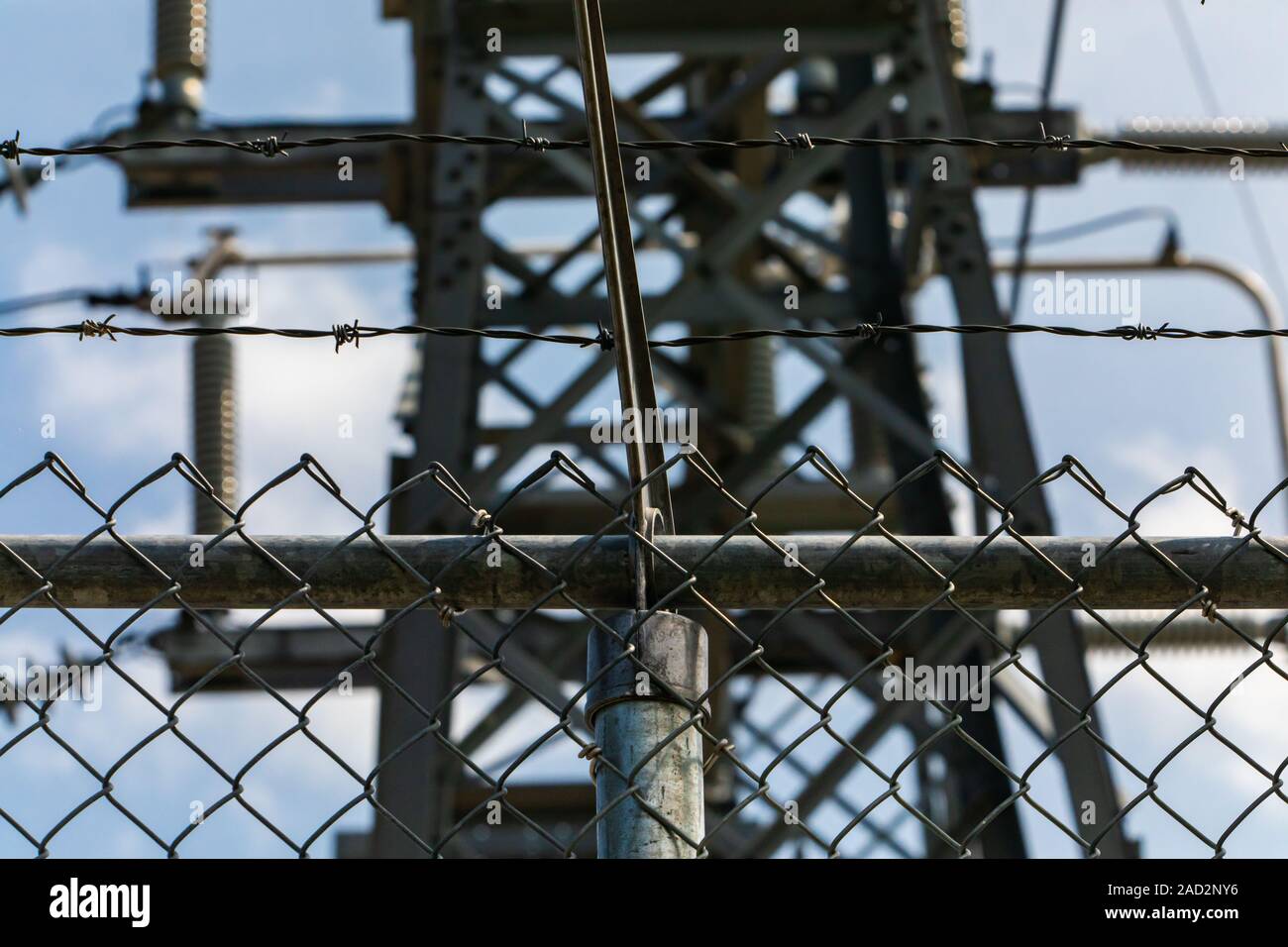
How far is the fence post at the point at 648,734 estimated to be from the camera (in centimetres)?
225

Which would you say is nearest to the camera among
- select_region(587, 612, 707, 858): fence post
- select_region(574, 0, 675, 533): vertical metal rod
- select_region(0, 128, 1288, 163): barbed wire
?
select_region(587, 612, 707, 858): fence post

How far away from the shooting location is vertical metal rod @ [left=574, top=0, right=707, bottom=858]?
2260mm

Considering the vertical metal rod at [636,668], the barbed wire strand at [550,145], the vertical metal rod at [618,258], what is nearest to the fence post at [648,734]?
the vertical metal rod at [636,668]

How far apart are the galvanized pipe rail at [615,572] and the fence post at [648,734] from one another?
0.06 m

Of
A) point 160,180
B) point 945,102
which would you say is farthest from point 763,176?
point 160,180

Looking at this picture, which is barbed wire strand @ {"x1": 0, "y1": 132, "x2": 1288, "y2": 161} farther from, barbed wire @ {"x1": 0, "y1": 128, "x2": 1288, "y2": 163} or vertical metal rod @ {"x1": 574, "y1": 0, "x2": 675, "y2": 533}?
vertical metal rod @ {"x1": 574, "y1": 0, "x2": 675, "y2": 533}

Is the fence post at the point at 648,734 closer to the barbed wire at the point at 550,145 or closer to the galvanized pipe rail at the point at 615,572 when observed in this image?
the galvanized pipe rail at the point at 615,572

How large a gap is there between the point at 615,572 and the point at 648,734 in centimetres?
22

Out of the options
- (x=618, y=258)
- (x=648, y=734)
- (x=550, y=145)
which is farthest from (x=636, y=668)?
(x=550, y=145)

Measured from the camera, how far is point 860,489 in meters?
12.1

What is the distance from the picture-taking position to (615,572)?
238 cm

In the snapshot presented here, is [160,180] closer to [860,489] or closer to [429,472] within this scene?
[860,489]

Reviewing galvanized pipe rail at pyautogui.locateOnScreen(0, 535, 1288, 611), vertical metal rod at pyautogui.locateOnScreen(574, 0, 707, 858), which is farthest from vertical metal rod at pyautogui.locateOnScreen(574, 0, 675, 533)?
galvanized pipe rail at pyautogui.locateOnScreen(0, 535, 1288, 611)
